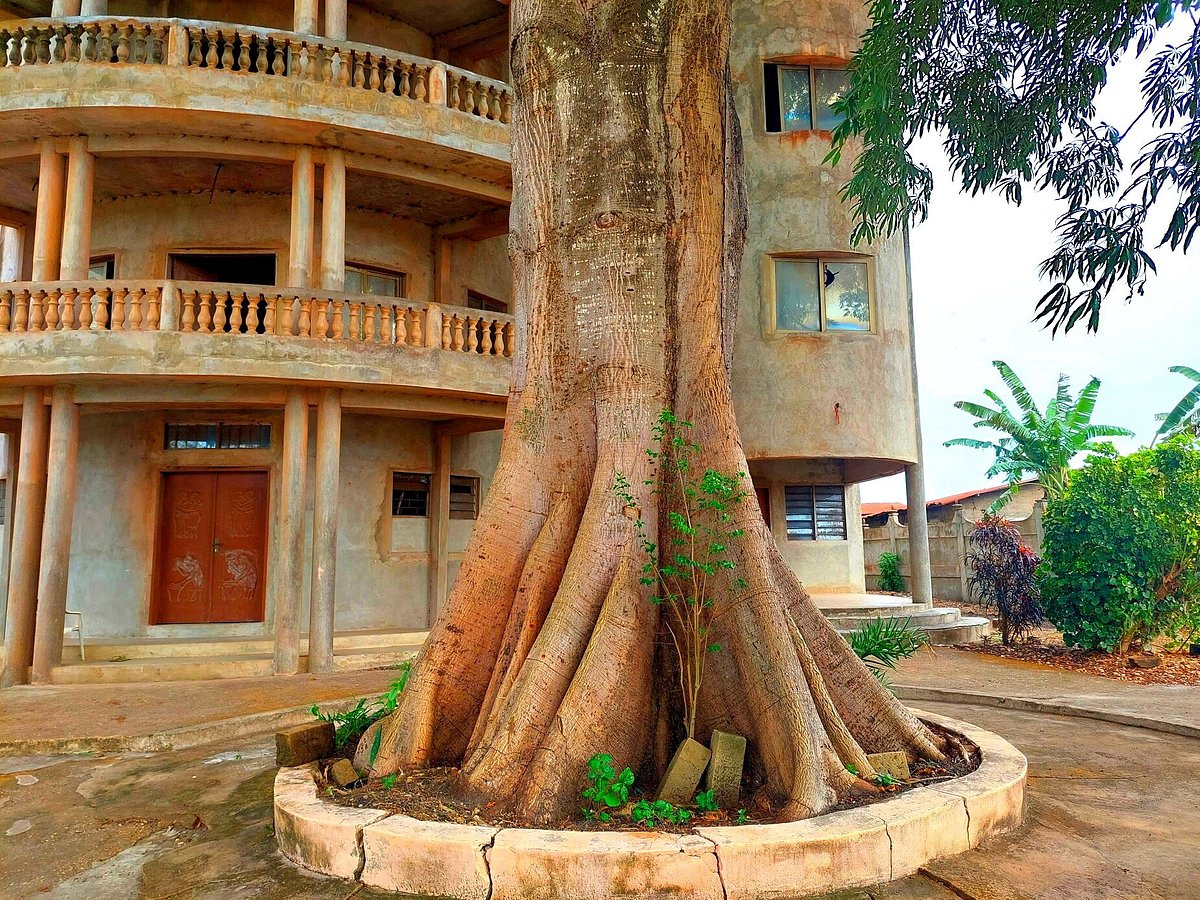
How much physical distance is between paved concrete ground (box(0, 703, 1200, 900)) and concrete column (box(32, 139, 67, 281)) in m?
7.00

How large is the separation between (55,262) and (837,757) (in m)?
11.6

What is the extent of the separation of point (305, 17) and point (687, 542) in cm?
1077

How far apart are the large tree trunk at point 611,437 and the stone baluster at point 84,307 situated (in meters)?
7.70

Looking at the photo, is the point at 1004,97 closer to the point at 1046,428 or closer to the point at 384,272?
the point at 384,272

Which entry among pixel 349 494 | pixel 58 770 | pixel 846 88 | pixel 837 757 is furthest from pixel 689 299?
pixel 846 88

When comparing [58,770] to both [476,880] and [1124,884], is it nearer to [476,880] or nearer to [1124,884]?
[476,880]

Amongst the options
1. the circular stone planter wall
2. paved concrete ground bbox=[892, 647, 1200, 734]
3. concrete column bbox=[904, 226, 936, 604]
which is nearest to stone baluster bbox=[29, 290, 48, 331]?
the circular stone planter wall

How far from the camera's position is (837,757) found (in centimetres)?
404

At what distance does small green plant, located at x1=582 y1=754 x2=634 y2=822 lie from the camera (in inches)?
148

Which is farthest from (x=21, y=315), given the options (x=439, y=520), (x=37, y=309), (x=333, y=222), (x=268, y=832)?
(x=268, y=832)

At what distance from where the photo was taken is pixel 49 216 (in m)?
11.1

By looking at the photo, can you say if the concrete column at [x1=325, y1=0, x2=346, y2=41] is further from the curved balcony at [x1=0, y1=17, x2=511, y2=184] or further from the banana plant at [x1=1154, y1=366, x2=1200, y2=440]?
the banana plant at [x1=1154, y1=366, x2=1200, y2=440]

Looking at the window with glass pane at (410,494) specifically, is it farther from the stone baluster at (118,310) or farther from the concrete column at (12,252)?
the concrete column at (12,252)

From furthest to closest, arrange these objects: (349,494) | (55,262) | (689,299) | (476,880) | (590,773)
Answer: (349,494)
(55,262)
(689,299)
(590,773)
(476,880)
